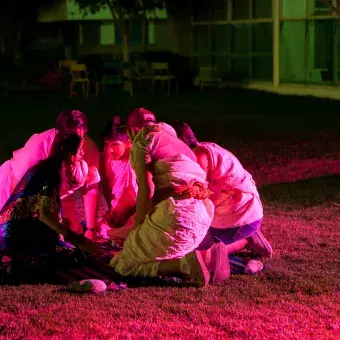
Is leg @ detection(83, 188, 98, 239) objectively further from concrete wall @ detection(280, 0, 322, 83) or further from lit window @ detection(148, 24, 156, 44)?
lit window @ detection(148, 24, 156, 44)

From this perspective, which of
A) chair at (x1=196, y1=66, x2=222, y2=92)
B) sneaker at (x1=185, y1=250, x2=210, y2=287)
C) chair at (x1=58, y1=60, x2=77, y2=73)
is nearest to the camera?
sneaker at (x1=185, y1=250, x2=210, y2=287)

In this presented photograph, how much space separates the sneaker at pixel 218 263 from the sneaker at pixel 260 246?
0.74 m

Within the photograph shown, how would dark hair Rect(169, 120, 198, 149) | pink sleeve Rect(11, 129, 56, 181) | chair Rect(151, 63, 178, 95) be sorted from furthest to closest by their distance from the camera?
chair Rect(151, 63, 178, 95) → pink sleeve Rect(11, 129, 56, 181) → dark hair Rect(169, 120, 198, 149)

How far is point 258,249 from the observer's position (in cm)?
681

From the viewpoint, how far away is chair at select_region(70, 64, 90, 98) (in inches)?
1013

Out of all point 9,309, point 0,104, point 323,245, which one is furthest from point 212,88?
point 9,309

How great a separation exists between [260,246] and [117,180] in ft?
4.67

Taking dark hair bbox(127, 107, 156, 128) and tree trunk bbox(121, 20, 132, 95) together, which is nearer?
dark hair bbox(127, 107, 156, 128)

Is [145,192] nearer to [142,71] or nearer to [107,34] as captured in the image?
[142,71]

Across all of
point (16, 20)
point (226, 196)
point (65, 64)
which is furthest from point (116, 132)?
point (16, 20)

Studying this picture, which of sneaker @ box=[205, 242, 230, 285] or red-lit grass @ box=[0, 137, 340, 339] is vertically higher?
sneaker @ box=[205, 242, 230, 285]

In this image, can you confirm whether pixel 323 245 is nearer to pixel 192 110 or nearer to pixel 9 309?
pixel 9 309

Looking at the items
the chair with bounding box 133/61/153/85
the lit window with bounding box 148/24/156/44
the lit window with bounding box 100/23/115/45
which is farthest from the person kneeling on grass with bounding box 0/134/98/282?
the lit window with bounding box 100/23/115/45

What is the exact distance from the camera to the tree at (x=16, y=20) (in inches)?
1528
